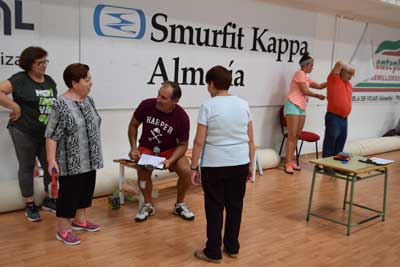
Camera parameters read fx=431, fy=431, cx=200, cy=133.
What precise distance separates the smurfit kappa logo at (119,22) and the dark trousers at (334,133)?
7.96 feet

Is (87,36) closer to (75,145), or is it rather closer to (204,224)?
(75,145)

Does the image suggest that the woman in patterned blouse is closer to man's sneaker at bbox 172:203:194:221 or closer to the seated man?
the seated man

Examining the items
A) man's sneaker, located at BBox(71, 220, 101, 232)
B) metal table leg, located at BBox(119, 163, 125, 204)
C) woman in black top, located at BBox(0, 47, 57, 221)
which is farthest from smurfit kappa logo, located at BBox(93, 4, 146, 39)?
man's sneaker, located at BBox(71, 220, 101, 232)

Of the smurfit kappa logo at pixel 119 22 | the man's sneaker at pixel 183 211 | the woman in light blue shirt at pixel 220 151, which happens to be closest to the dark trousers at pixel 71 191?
the woman in light blue shirt at pixel 220 151

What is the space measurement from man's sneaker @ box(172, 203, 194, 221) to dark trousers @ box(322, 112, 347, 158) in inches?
86.0

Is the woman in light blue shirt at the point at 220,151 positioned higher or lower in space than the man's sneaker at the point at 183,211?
higher

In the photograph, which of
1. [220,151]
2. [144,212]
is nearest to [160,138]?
[144,212]

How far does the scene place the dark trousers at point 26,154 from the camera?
3400mm

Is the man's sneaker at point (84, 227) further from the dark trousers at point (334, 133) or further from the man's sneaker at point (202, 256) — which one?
the dark trousers at point (334, 133)

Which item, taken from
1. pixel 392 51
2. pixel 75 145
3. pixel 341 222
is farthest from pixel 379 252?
pixel 392 51

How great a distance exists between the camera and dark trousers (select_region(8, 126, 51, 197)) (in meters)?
3.40

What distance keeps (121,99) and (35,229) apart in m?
1.63

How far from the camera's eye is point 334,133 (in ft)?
16.8

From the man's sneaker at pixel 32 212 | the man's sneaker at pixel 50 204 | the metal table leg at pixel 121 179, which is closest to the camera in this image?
the man's sneaker at pixel 32 212
